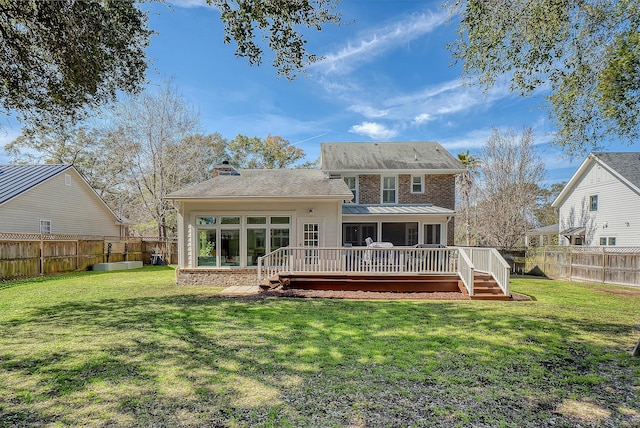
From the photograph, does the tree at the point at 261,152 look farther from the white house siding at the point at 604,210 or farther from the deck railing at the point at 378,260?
the white house siding at the point at 604,210

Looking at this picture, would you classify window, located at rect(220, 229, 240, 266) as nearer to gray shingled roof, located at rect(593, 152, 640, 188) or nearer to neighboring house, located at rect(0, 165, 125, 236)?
neighboring house, located at rect(0, 165, 125, 236)

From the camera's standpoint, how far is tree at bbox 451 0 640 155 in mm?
5309

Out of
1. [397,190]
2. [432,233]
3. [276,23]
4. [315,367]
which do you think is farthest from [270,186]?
[315,367]

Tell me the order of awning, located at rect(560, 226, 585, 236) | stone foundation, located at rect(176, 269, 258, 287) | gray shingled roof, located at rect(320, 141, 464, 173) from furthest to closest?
awning, located at rect(560, 226, 585, 236) → gray shingled roof, located at rect(320, 141, 464, 173) → stone foundation, located at rect(176, 269, 258, 287)

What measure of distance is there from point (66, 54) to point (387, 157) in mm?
14745

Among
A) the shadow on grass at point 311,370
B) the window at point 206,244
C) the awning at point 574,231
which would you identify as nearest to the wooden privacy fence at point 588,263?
the awning at point 574,231

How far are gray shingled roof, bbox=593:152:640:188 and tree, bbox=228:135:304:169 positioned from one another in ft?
87.1

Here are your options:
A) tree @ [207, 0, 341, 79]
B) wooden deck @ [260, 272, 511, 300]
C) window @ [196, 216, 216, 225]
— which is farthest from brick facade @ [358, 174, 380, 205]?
tree @ [207, 0, 341, 79]

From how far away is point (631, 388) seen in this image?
3.59 metres

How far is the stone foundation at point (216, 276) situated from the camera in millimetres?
11867

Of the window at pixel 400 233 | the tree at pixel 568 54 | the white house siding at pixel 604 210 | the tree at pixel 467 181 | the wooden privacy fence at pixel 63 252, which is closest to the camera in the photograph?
the tree at pixel 568 54

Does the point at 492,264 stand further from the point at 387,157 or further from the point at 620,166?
the point at 620,166

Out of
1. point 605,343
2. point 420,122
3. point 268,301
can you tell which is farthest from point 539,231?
point 268,301

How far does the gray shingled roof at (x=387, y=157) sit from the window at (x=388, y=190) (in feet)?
2.27
